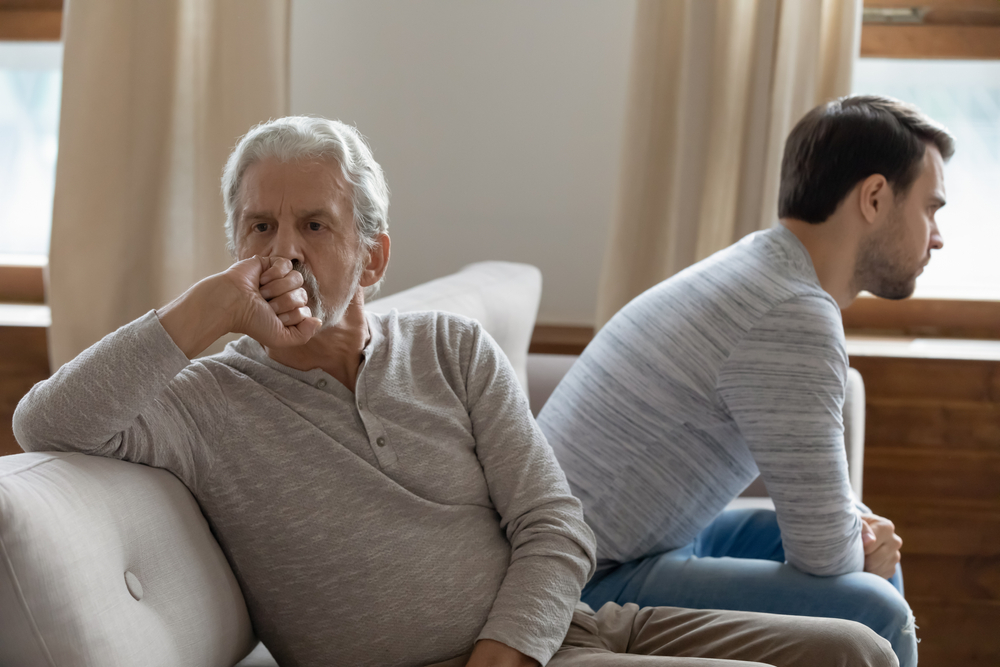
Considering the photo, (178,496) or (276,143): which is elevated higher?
(276,143)

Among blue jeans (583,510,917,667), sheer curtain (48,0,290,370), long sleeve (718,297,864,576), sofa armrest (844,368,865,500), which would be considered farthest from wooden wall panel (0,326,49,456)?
sofa armrest (844,368,865,500)

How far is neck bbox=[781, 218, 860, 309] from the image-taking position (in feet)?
4.98

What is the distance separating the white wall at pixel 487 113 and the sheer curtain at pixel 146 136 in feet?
0.98

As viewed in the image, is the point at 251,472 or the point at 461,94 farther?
the point at 461,94

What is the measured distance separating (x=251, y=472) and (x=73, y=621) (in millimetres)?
308

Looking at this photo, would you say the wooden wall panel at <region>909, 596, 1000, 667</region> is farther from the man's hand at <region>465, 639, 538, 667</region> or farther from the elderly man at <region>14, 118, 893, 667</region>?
the man's hand at <region>465, 639, 538, 667</region>

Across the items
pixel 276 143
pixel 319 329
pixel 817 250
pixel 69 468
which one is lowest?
pixel 69 468

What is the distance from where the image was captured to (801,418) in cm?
128

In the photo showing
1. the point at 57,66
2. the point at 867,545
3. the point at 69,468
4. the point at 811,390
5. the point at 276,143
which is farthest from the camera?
the point at 57,66

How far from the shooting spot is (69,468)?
0.93 meters

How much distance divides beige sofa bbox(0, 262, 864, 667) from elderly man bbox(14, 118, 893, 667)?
1.9 inches

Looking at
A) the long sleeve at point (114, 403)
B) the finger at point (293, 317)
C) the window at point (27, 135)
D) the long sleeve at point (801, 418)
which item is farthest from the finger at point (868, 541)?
the window at point (27, 135)

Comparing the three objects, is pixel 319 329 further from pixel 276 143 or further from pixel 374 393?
pixel 276 143

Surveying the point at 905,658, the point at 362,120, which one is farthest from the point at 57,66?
the point at 905,658
